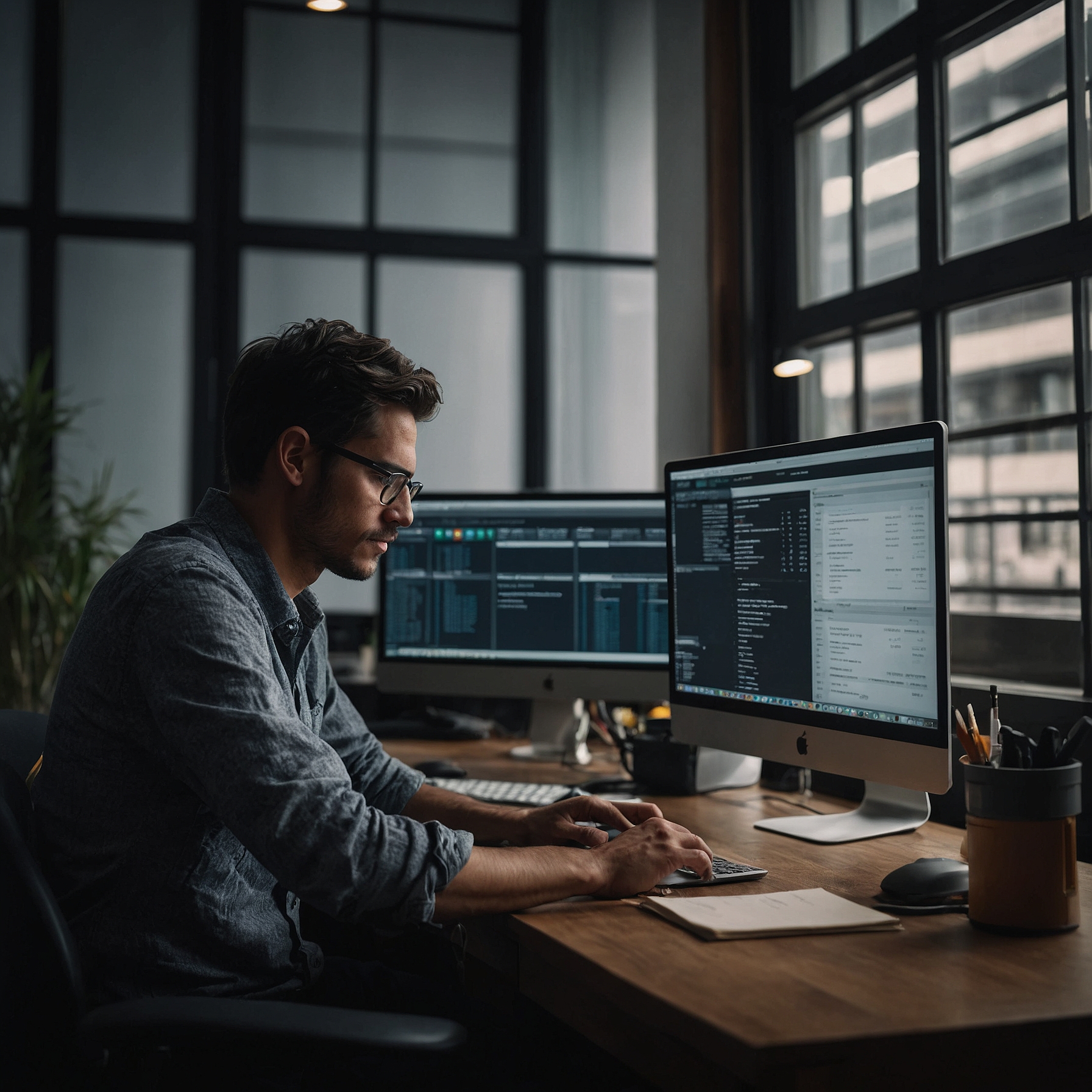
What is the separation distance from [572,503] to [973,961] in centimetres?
129

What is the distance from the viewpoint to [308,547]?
56.2 inches

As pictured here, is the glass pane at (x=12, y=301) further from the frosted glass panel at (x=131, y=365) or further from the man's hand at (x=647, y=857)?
the man's hand at (x=647, y=857)

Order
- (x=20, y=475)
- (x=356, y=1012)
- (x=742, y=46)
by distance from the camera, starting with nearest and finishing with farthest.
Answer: (x=356, y=1012), (x=742, y=46), (x=20, y=475)

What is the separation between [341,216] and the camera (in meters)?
4.11

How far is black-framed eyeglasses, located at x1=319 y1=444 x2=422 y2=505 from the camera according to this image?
1.40 meters

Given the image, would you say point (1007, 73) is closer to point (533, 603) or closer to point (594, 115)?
point (533, 603)

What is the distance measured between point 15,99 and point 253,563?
333 cm

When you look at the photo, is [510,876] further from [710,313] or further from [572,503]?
[710,313]

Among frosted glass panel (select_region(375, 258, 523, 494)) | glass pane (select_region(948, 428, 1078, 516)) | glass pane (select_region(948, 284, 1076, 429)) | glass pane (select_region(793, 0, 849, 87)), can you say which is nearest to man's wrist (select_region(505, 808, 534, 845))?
glass pane (select_region(948, 428, 1078, 516))

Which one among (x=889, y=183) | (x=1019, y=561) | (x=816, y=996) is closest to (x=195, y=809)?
(x=816, y=996)

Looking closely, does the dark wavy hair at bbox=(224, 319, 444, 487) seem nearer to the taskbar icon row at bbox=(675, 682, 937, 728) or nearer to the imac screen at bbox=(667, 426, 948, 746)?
the imac screen at bbox=(667, 426, 948, 746)

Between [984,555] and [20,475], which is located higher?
[20,475]

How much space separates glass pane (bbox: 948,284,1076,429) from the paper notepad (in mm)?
1134

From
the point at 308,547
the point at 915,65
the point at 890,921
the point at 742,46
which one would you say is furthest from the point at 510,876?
the point at 742,46
